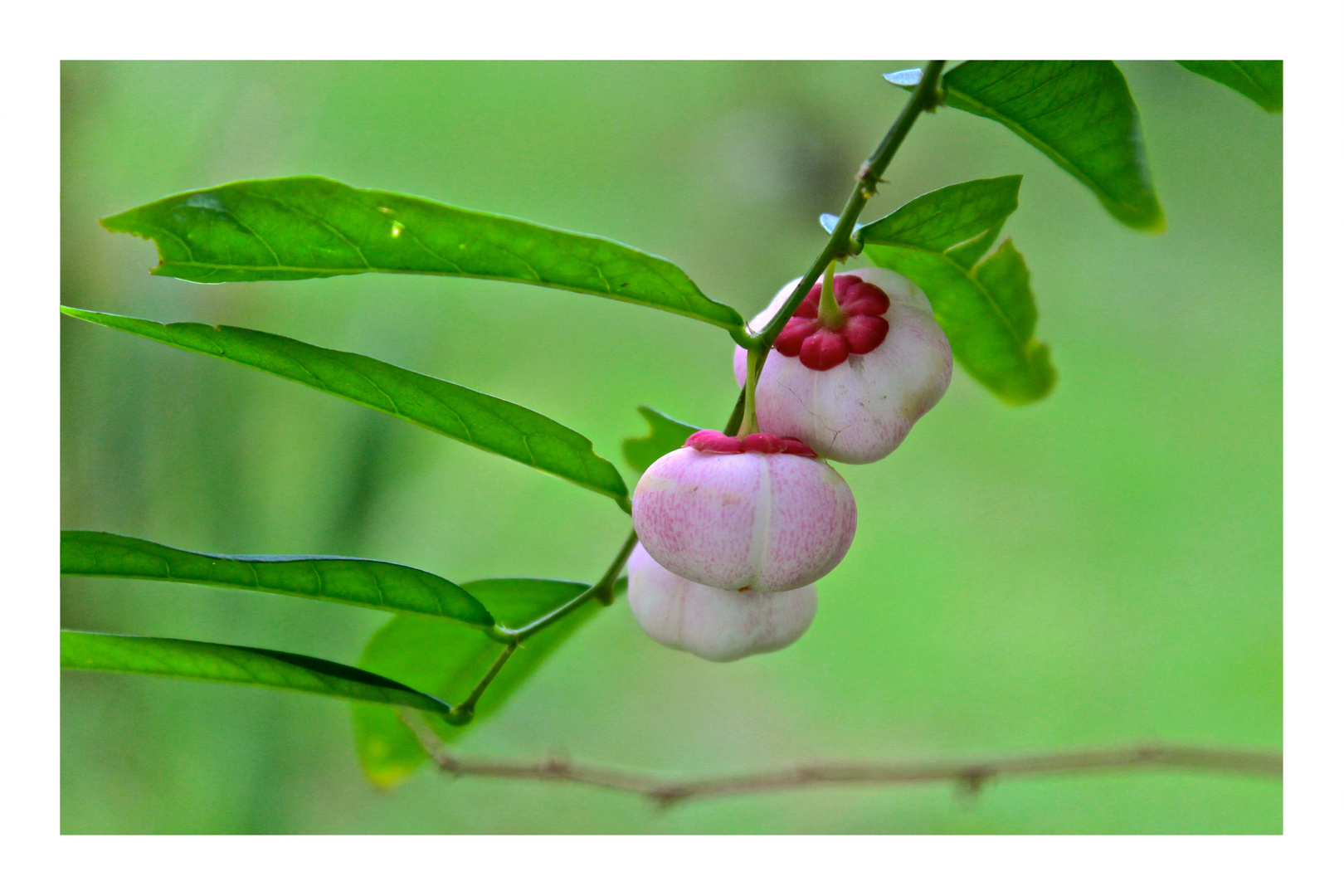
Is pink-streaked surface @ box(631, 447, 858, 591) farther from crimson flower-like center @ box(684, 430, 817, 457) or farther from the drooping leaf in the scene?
the drooping leaf

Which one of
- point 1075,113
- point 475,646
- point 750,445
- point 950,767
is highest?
point 1075,113

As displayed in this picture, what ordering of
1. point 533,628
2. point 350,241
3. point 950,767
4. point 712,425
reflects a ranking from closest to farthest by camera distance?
point 350,241 < point 533,628 < point 950,767 < point 712,425

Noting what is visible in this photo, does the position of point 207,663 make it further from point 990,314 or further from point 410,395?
point 990,314

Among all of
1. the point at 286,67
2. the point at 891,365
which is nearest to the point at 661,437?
the point at 891,365

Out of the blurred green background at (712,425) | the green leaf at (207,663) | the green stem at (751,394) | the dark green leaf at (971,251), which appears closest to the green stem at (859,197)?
the green stem at (751,394)

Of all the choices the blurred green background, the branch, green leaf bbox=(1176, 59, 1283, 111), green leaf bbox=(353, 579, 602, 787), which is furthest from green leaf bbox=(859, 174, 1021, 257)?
the blurred green background

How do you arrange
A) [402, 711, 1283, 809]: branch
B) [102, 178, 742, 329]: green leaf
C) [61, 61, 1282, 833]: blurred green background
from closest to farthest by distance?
[102, 178, 742, 329]: green leaf, [402, 711, 1283, 809]: branch, [61, 61, 1282, 833]: blurred green background

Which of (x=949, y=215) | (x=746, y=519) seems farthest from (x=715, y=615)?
(x=949, y=215)
